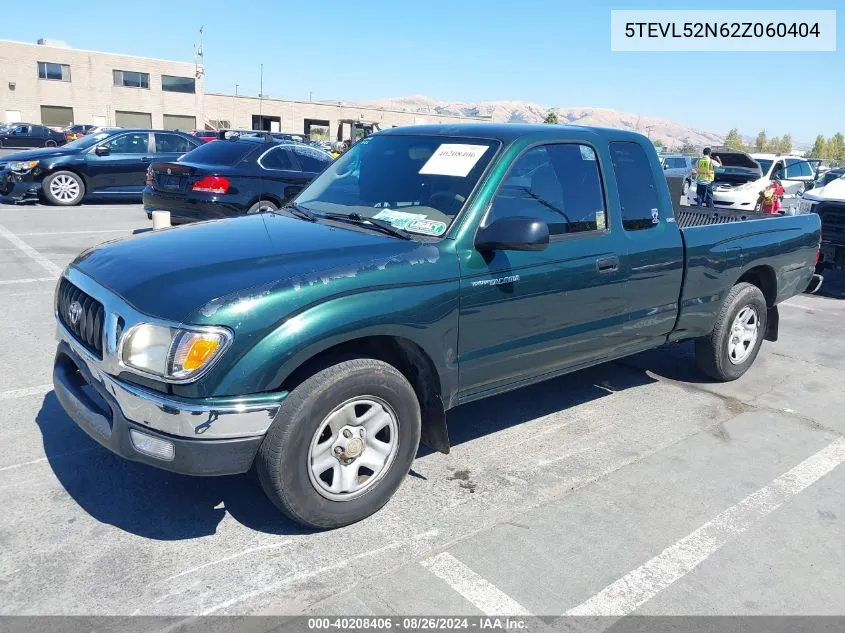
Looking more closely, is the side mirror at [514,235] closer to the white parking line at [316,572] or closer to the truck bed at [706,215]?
the white parking line at [316,572]

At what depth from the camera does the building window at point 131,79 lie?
194ft

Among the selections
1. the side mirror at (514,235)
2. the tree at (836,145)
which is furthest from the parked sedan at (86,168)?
the tree at (836,145)

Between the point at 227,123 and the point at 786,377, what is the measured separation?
224 feet

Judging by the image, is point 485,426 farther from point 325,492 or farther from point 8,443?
point 8,443

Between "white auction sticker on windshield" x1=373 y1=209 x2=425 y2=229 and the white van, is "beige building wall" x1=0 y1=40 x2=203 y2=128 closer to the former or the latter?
the white van

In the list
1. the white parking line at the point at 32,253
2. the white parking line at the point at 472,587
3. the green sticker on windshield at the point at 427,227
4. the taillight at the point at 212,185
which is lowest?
the white parking line at the point at 472,587

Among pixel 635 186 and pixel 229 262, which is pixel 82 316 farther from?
pixel 635 186

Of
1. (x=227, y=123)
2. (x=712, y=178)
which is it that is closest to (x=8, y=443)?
(x=712, y=178)

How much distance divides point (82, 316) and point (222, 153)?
7446 millimetres

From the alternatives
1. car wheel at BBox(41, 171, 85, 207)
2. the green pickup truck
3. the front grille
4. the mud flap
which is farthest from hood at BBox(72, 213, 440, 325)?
car wheel at BBox(41, 171, 85, 207)

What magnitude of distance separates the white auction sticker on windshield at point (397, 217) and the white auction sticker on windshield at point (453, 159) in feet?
1.06

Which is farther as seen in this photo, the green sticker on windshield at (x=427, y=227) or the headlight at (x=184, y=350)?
the green sticker on windshield at (x=427, y=227)

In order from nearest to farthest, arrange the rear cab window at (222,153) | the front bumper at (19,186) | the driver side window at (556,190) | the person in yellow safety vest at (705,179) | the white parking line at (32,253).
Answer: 1. the driver side window at (556,190)
2. the white parking line at (32,253)
3. the rear cab window at (222,153)
4. the front bumper at (19,186)
5. the person in yellow safety vest at (705,179)

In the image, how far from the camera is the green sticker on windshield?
146 inches
